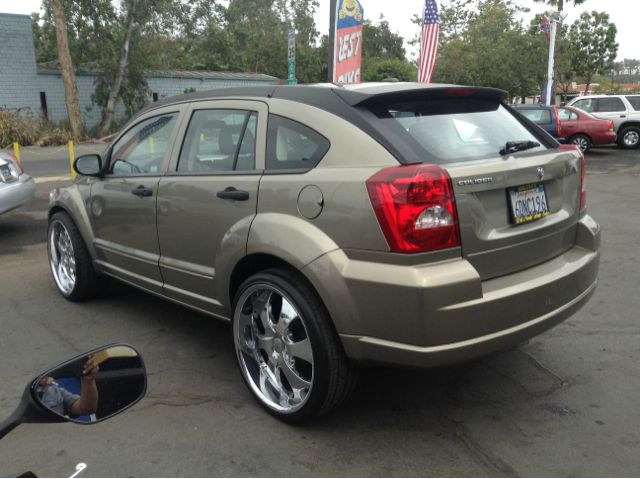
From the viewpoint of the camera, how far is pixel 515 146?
Answer: 10.3 ft

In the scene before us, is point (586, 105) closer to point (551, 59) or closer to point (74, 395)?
point (551, 59)

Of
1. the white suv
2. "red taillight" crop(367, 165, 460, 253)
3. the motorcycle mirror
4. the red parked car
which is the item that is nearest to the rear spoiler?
"red taillight" crop(367, 165, 460, 253)

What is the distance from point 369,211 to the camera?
264 cm

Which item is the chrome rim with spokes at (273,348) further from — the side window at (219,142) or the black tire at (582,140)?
the black tire at (582,140)

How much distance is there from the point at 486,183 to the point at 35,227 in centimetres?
711

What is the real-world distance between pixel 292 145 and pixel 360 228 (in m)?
0.72

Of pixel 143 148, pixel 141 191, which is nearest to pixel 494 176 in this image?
pixel 141 191

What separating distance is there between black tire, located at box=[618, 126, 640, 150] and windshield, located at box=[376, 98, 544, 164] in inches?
764

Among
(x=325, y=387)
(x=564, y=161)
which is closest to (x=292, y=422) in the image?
(x=325, y=387)

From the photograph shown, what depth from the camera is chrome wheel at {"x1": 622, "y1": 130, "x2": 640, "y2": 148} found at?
20312 millimetres

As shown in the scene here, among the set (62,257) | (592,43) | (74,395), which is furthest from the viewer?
(592,43)

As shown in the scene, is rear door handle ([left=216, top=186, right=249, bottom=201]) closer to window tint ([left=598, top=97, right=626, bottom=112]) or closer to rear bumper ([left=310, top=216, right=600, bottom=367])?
rear bumper ([left=310, top=216, right=600, bottom=367])

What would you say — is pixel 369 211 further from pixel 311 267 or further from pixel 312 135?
pixel 312 135

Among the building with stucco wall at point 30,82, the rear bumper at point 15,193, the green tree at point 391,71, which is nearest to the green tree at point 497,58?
the green tree at point 391,71
